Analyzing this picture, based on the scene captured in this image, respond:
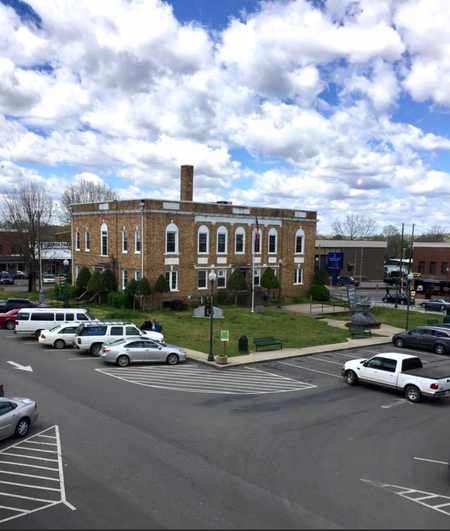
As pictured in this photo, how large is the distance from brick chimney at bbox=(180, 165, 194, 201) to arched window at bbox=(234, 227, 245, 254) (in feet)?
18.9

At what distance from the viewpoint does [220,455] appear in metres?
12.4

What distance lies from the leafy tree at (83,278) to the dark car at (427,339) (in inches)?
1131

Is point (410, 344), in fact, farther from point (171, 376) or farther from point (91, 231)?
point (91, 231)

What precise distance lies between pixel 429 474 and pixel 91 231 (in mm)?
42399

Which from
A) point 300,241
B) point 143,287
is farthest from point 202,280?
point 300,241

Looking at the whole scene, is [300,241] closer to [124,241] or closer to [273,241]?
[273,241]

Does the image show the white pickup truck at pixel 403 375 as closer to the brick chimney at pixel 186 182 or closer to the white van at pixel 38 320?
the white van at pixel 38 320

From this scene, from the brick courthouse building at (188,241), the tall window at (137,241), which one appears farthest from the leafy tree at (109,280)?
the tall window at (137,241)

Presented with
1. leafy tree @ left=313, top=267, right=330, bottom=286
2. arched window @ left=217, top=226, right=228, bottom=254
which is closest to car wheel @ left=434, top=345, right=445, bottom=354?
arched window @ left=217, top=226, right=228, bottom=254

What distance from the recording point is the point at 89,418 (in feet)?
49.2

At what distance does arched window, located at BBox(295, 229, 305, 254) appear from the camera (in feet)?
175

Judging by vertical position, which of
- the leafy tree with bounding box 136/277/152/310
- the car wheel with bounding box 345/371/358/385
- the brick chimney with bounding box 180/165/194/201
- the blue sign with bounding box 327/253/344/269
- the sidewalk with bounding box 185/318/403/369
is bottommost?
the sidewalk with bounding box 185/318/403/369

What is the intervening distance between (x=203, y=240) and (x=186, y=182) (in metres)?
6.39

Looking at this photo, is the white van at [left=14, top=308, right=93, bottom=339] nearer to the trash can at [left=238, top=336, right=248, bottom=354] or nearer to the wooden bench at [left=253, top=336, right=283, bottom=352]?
the trash can at [left=238, top=336, right=248, bottom=354]
